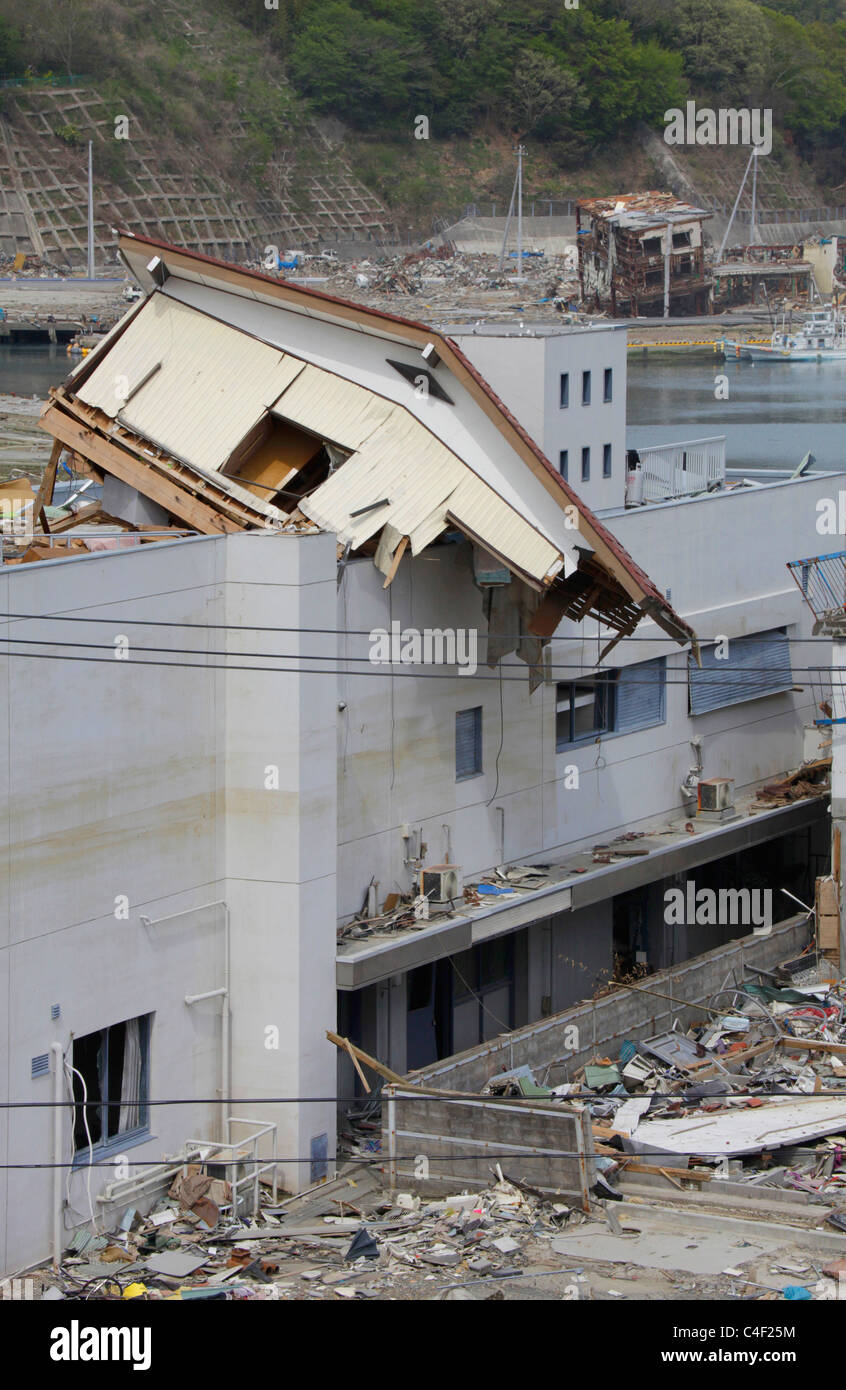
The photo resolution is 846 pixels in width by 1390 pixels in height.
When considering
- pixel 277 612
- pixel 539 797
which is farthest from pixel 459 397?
pixel 539 797

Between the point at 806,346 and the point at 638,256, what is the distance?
13.5m

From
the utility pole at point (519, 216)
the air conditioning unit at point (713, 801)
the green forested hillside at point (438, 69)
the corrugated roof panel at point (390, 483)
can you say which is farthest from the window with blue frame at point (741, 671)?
the utility pole at point (519, 216)

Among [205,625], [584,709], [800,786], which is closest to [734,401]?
[800,786]

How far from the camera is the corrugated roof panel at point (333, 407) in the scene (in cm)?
2236

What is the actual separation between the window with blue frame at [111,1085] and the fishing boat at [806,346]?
4701 inches

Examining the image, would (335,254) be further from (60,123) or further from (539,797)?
(539,797)

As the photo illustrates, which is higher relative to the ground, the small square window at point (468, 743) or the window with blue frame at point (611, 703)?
the window with blue frame at point (611, 703)

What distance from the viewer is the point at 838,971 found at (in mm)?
27359

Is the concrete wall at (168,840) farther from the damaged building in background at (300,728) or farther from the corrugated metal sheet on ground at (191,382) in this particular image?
the corrugated metal sheet on ground at (191,382)

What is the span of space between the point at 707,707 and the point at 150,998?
12.2 meters

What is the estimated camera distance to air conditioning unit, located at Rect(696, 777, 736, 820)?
93.6 feet

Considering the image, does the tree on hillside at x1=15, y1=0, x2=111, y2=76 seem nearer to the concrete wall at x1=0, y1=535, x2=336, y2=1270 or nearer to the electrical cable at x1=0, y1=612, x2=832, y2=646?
the electrical cable at x1=0, y1=612, x2=832, y2=646

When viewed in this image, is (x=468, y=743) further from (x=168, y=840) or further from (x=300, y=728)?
(x=168, y=840)

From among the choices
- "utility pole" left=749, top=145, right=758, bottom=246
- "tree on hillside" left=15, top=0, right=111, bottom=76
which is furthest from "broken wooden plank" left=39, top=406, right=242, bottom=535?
"utility pole" left=749, top=145, right=758, bottom=246
